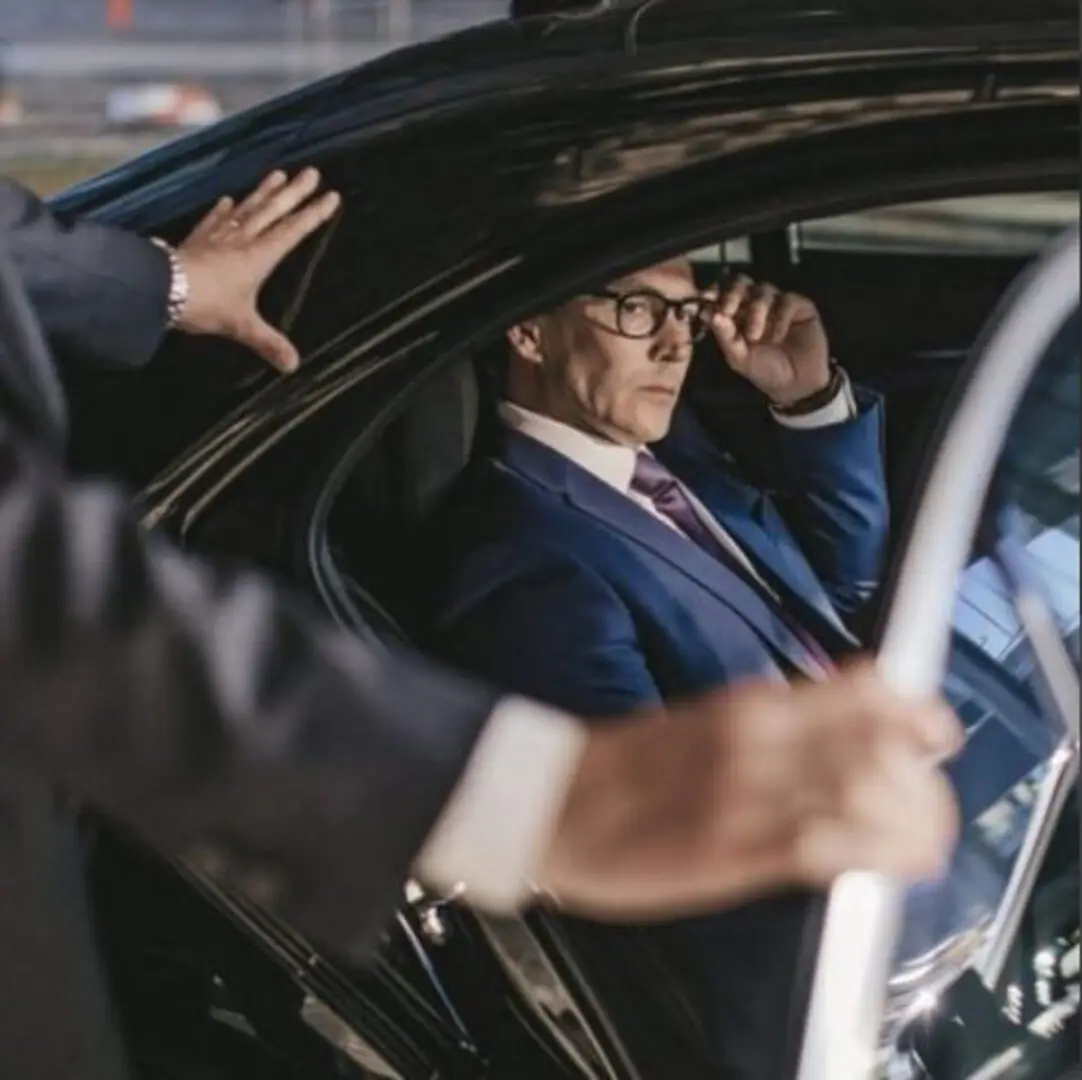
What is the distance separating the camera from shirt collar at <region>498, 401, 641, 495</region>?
1525 mm

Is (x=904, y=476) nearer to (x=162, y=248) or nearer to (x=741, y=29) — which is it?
(x=741, y=29)

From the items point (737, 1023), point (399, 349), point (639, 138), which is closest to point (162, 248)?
point (399, 349)

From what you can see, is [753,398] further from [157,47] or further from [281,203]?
[157,47]

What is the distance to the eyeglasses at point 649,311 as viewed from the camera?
4.90 feet

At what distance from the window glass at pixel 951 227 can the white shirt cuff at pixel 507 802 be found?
78 cm

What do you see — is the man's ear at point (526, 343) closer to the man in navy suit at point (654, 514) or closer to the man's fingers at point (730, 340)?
the man in navy suit at point (654, 514)

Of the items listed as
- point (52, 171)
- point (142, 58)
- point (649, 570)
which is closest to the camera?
point (649, 570)

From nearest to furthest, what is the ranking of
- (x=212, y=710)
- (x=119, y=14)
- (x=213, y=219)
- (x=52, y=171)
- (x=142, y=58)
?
(x=212, y=710), (x=213, y=219), (x=52, y=171), (x=142, y=58), (x=119, y=14)

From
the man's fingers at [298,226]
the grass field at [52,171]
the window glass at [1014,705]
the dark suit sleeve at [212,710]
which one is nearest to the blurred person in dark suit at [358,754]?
the dark suit sleeve at [212,710]

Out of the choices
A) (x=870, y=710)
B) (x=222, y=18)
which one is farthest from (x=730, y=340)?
(x=222, y=18)

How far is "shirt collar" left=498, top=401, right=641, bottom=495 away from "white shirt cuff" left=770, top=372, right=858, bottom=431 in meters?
0.11

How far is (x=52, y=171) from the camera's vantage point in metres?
2.33

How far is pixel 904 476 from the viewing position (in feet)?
4.68

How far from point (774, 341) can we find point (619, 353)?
0.12m
